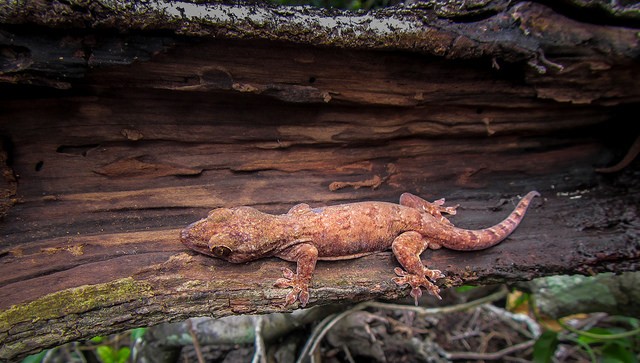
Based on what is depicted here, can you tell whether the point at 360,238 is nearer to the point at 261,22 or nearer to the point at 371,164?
the point at 371,164

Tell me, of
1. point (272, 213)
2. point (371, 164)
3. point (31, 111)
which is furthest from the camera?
point (371, 164)

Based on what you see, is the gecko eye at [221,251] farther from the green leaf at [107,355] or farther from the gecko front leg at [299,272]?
the green leaf at [107,355]

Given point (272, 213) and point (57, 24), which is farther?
point (272, 213)

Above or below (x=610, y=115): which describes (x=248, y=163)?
below

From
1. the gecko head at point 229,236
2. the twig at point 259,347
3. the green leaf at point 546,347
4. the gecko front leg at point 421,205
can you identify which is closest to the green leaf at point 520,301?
the green leaf at point 546,347

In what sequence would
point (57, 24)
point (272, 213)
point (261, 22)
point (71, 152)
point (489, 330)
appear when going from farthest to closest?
point (489, 330) < point (272, 213) < point (71, 152) < point (261, 22) < point (57, 24)

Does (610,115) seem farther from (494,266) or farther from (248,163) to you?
(248,163)

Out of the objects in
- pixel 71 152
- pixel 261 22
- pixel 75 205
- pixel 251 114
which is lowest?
pixel 75 205

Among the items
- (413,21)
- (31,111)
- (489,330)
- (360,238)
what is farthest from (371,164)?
(489,330)
